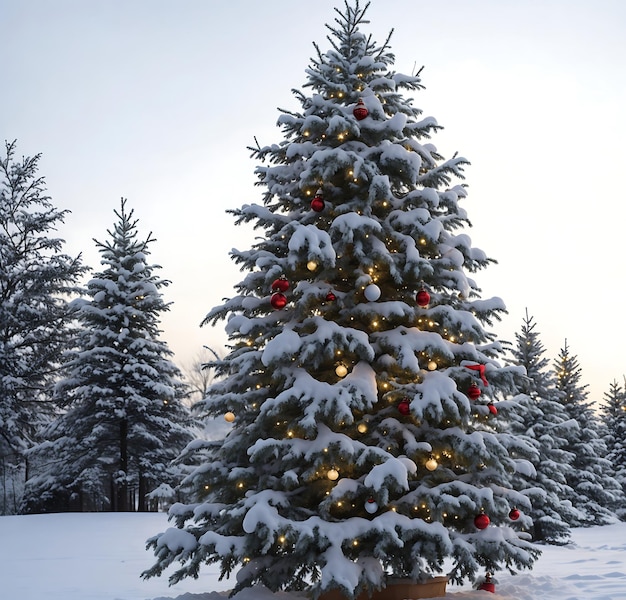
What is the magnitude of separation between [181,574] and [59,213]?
17.8m

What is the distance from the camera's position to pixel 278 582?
7.08 m

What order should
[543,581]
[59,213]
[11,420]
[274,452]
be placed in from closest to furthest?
1. [274,452]
2. [543,581]
3. [11,420]
4. [59,213]

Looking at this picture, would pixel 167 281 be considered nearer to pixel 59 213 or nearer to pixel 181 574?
pixel 59 213

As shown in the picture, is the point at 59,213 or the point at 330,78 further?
the point at 59,213

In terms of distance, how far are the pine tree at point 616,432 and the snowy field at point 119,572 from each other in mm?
16383

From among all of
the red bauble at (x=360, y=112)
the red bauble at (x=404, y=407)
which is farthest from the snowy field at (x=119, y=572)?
the red bauble at (x=360, y=112)

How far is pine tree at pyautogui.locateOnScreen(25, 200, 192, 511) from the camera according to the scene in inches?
728

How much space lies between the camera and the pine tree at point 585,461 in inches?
962

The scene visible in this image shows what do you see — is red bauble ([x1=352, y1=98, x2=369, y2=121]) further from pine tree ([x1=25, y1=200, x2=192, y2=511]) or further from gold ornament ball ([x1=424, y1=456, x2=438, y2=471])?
pine tree ([x1=25, y1=200, x2=192, y2=511])

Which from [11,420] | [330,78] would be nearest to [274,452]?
[330,78]

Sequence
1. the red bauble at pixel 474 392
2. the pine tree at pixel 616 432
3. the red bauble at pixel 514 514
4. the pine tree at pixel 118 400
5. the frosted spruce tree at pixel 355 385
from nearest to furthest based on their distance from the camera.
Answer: the frosted spruce tree at pixel 355 385, the red bauble at pixel 474 392, the red bauble at pixel 514 514, the pine tree at pixel 118 400, the pine tree at pixel 616 432

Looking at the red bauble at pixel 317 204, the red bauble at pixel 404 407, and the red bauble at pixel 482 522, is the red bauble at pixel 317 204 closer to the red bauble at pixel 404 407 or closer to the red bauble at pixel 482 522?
the red bauble at pixel 404 407

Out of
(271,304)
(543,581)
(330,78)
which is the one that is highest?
(330,78)

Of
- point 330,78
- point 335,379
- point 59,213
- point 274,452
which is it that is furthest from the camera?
point 59,213
